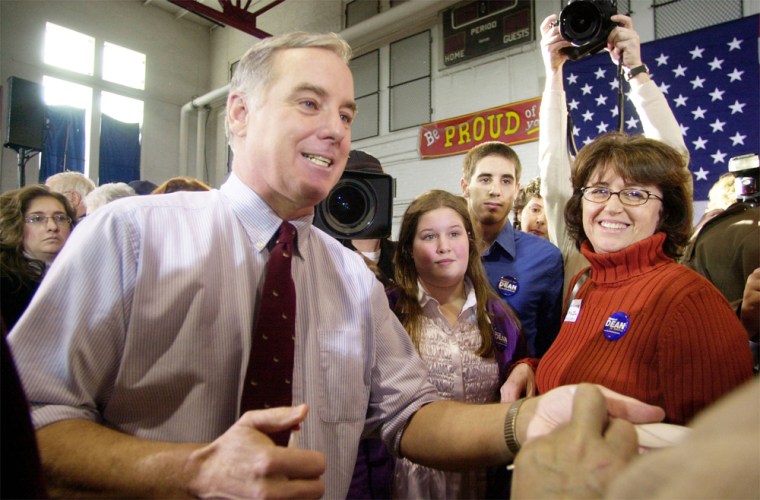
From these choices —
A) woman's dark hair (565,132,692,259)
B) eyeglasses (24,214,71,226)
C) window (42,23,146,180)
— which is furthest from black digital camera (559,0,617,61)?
window (42,23,146,180)

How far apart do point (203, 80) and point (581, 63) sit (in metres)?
8.39

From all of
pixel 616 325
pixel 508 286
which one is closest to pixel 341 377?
pixel 616 325

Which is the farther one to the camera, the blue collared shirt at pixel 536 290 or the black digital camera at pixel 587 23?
the blue collared shirt at pixel 536 290

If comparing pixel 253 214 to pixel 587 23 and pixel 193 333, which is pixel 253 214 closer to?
pixel 193 333

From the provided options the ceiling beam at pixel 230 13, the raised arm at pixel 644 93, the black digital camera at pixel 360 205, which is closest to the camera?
the black digital camera at pixel 360 205

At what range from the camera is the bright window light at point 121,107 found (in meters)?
9.56

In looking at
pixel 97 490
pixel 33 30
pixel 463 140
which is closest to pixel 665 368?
pixel 97 490

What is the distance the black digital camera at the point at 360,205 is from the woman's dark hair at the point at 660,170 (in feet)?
2.01

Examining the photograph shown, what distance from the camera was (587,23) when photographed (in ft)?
5.95

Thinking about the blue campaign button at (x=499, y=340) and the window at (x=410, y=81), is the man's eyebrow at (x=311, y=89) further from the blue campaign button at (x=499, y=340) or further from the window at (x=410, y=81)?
the window at (x=410, y=81)

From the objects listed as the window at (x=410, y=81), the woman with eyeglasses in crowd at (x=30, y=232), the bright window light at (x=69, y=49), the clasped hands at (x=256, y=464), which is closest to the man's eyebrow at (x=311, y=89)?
the clasped hands at (x=256, y=464)

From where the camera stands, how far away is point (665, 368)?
1075 millimetres

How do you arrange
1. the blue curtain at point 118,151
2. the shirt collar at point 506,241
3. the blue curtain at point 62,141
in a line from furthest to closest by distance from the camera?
the blue curtain at point 118,151, the blue curtain at point 62,141, the shirt collar at point 506,241

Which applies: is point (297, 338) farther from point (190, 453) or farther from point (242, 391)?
point (190, 453)
